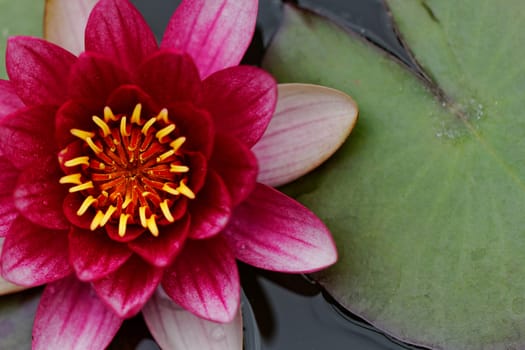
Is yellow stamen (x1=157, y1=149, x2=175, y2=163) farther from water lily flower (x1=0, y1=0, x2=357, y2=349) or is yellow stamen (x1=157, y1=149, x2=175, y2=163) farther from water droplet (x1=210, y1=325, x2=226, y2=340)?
water droplet (x1=210, y1=325, x2=226, y2=340)

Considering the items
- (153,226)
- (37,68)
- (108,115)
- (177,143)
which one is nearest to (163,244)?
(153,226)

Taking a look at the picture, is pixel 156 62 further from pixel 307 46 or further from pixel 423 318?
pixel 423 318

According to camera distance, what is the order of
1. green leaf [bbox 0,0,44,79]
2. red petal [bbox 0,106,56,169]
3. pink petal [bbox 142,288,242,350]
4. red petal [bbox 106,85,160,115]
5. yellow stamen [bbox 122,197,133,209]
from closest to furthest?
red petal [bbox 0,106,56,169], red petal [bbox 106,85,160,115], yellow stamen [bbox 122,197,133,209], pink petal [bbox 142,288,242,350], green leaf [bbox 0,0,44,79]

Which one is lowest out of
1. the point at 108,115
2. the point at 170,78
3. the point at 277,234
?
the point at 277,234

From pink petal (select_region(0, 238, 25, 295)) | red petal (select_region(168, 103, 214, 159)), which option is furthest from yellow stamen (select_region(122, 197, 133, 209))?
pink petal (select_region(0, 238, 25, 295))

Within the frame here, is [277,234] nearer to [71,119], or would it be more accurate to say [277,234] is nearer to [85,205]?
[85,205]

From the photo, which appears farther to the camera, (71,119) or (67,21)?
(67,21)
